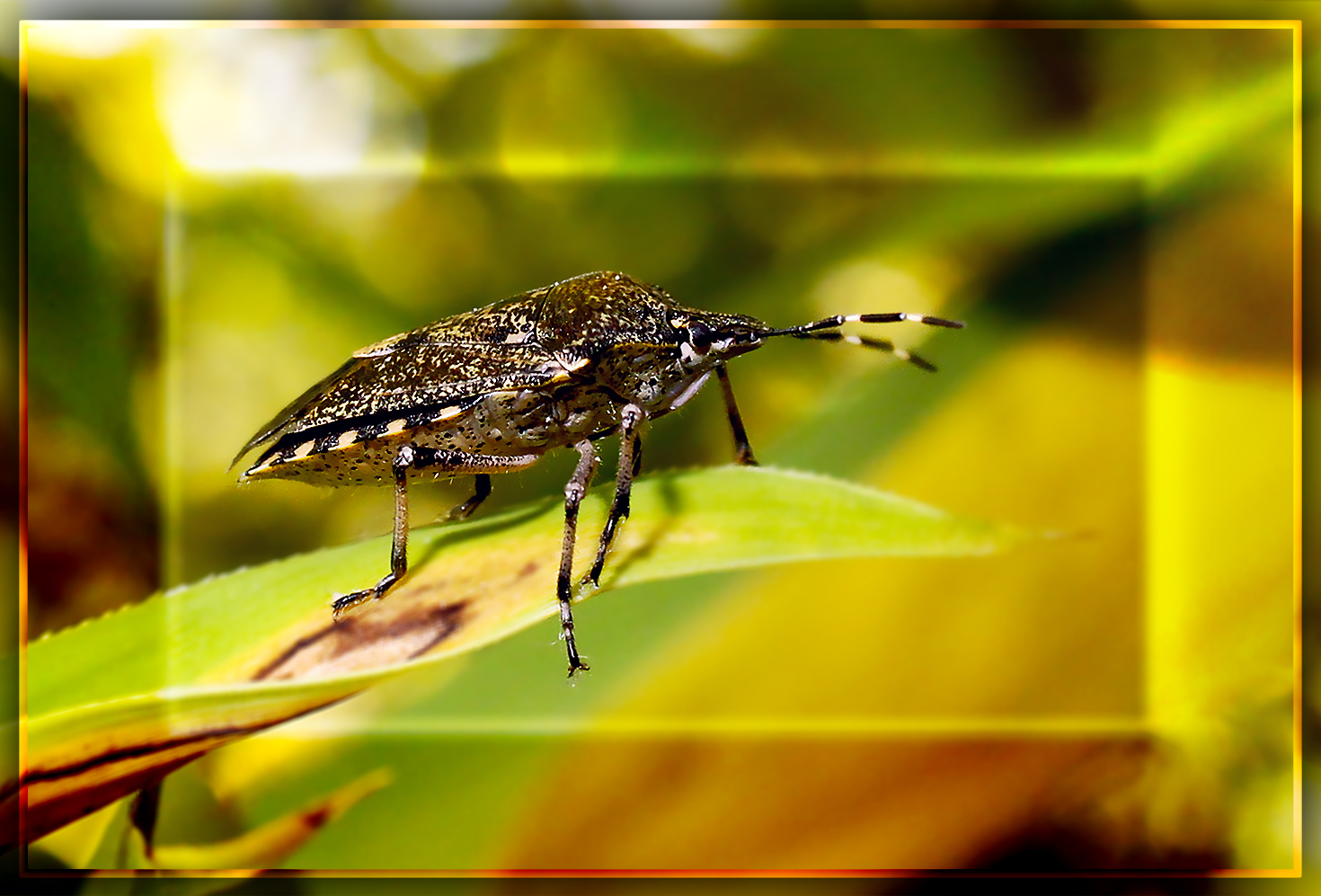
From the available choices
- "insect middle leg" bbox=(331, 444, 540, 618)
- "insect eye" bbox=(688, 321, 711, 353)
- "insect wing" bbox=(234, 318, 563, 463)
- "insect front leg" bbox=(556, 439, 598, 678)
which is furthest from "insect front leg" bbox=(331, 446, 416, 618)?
"insect eye" bbox=(688, 321, 711, 353)

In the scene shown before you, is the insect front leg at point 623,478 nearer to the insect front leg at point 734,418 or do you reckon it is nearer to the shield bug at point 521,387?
the shield bug at point 521,387

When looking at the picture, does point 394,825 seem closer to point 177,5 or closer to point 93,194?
point 93,194

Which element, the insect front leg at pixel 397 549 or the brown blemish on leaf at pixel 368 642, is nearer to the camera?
the brown blemish on leaf at pixel 368 642

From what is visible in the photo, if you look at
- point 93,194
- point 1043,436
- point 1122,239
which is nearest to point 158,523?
point 93,194

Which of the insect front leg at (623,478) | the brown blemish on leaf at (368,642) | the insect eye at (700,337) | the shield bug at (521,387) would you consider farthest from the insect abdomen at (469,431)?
the brown blemish on leaf at (368,642)

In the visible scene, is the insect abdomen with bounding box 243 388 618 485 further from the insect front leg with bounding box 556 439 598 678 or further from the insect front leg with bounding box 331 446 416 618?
the insect front leg with bounding box 556 439 598 678
